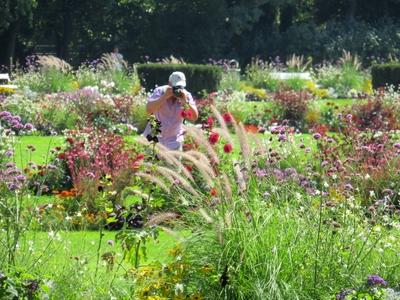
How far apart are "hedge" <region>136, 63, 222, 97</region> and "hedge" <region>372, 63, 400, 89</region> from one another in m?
3.64

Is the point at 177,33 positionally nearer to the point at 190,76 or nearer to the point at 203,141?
the point at 190,76

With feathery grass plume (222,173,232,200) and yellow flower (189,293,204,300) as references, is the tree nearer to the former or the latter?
feathery grass plume (222,173,232,200)

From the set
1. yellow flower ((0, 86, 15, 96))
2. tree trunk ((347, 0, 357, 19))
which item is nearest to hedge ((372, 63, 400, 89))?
yellow flower ((0, 86, 15, 96))

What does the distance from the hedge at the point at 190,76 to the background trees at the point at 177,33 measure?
11607mm

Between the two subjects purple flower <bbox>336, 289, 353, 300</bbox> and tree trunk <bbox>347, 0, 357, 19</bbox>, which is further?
tree trunk <bbox>347, 0, 357, 19</bbox>

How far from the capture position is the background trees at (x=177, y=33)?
3984 centimetres

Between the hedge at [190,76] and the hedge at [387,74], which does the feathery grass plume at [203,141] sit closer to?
the hedge at [190,76]

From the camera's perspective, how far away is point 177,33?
4103cm

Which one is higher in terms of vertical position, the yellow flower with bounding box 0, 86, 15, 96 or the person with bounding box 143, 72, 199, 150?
the person with bounding box 143, 72, 199, 150

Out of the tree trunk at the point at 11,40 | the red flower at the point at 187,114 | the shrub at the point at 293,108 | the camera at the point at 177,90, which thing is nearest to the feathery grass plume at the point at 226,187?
the red flower at the point at 187,114

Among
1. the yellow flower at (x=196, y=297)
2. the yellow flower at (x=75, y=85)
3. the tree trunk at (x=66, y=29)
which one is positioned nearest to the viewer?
the yellow flower at (x=196, y=297)

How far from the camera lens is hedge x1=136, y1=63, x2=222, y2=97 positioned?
25.7 metres

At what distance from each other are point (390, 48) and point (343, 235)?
3717cm

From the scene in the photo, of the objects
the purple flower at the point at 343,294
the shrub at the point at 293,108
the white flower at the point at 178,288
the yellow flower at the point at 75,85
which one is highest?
the purple flower at the point at 343,294
